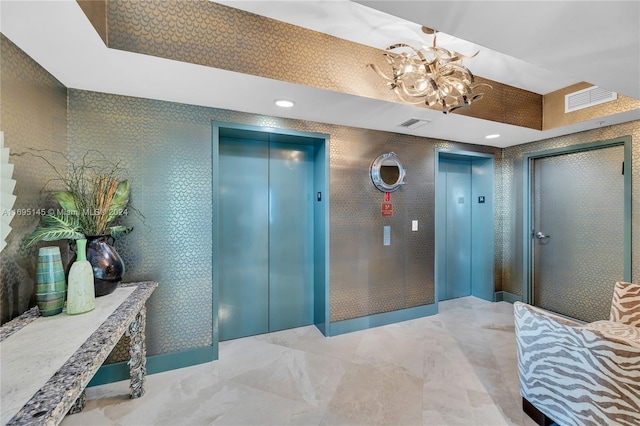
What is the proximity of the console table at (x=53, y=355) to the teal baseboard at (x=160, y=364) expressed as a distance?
2.62ft

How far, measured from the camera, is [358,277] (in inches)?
123

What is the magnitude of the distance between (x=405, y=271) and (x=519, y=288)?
1.93 meters

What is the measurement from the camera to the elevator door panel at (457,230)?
4051 millimetres

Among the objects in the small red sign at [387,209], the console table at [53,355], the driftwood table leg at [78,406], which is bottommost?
the driftwood table leg at [78,406]

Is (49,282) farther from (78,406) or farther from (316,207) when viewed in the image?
(316,207)

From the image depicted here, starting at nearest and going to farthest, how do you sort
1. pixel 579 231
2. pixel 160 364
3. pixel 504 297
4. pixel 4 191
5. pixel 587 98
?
pixel 4 191
pixel 160 364
pixel 587 98
pixel 579 231
pixel 504 297

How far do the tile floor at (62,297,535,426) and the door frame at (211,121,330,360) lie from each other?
36cm

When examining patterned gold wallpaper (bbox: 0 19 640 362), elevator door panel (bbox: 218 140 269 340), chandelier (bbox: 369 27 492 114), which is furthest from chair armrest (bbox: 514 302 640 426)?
elevator door panel (bbox: 218 140 269 340)

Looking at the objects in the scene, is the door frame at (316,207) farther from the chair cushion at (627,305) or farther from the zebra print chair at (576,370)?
the chair cushion at (627,305)

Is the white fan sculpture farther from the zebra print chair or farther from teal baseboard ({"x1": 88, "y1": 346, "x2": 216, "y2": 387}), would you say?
the zebra print chair

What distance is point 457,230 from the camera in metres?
4.11

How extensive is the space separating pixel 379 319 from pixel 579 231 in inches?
106

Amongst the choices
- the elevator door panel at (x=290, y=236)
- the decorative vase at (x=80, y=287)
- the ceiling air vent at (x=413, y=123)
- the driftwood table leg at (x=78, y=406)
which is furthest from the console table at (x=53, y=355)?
the ceiling air vent at (x=413, y=123)

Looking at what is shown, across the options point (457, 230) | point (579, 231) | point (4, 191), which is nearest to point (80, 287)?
point (4, 191)
